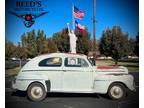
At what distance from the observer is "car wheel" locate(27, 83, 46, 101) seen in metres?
3.83

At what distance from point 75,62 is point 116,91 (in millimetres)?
878

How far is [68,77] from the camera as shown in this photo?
3801 millimetres

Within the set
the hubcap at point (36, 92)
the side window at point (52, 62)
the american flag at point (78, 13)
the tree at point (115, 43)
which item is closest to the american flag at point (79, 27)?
the american flag at point (78, 13)

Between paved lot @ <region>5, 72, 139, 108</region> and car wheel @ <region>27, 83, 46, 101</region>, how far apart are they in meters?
0.10

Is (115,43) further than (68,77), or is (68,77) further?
(115,43)

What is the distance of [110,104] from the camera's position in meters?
3.88

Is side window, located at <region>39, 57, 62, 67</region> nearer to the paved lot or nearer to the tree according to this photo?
the paved lot

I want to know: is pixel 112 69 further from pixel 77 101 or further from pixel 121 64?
pixel 77 101

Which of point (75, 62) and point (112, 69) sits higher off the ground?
point (75, 62)

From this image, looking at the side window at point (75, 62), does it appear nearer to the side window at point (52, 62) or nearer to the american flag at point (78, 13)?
the side window at point (52, 62)

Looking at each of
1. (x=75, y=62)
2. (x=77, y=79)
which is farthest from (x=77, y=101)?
(x=75, y=62)

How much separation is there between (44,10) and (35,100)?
5.31 feet
